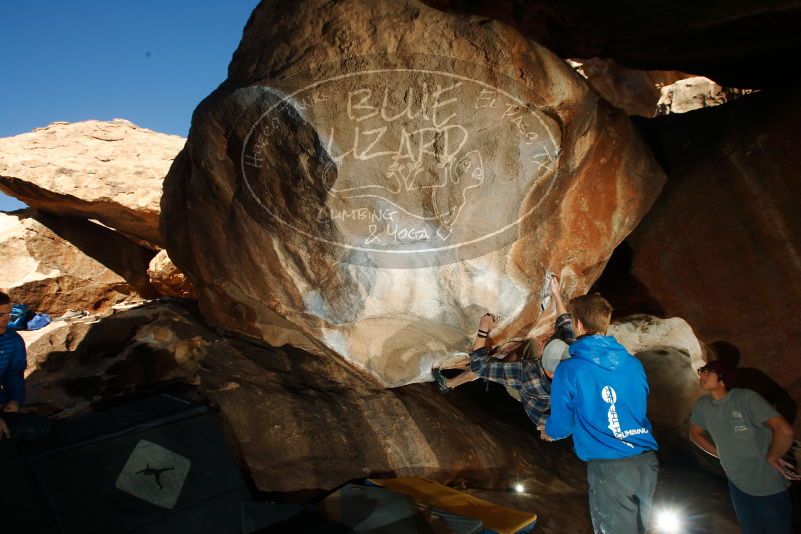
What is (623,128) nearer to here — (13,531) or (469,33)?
(469,33)

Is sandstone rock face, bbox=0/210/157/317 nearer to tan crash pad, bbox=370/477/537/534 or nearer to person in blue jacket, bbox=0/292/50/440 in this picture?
person in blue jacket, bbox=0/292/50/440

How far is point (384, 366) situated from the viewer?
3.97 metres

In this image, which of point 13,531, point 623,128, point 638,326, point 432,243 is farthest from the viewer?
point 638,326

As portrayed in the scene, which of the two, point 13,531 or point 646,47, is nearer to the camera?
point 13,531

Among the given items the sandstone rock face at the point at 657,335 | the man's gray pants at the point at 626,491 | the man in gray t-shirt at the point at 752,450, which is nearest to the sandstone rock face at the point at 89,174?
the sandstone rock face at the point at 657,335

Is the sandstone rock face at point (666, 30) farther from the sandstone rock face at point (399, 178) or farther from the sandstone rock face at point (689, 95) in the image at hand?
the sandstone rock face at point (689, 95)

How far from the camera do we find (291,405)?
149 inches

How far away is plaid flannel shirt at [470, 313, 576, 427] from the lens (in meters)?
3.20

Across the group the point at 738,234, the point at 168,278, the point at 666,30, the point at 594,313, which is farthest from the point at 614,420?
the point at 168,278

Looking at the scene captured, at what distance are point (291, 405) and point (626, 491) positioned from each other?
2.36 m

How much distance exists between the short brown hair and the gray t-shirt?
94 cm

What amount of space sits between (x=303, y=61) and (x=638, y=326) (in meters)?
3.94

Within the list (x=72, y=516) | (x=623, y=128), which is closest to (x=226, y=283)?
(x=72, y=516)

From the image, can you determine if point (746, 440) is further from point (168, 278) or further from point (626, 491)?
point (168, 278)
